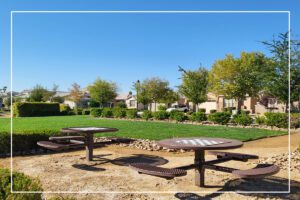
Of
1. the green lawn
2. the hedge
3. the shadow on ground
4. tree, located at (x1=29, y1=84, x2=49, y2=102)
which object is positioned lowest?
the shadow on ground

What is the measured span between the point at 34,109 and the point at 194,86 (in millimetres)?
18386

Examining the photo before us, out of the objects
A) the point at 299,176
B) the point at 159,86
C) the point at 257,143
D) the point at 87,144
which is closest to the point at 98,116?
the point at 159,86

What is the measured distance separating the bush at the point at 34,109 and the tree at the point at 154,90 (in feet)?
42.2

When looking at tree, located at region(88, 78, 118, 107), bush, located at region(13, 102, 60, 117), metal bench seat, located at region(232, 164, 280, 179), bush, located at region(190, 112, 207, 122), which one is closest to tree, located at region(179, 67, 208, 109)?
bush, located at region(190, 112, 207, 122)

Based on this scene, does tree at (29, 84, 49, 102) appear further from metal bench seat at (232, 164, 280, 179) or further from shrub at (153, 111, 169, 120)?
metal bench seat at (232, 164, 280, 179)

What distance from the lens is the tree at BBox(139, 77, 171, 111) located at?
49219 millimetres

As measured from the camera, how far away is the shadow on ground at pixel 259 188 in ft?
18.9

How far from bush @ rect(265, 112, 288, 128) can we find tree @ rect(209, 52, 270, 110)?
57.1ft

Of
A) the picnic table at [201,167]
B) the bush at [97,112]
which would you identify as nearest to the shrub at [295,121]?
the picnic table at [201,167]

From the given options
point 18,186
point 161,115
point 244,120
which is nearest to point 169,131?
point 244,120

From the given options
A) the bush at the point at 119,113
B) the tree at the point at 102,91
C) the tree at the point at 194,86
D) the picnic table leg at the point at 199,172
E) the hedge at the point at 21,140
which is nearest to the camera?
the picnic table leg at the point at 199,172

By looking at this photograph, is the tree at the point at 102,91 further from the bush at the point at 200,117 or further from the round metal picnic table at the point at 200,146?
the round metal picnic table at the point at 200,146

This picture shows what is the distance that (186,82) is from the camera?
126ft

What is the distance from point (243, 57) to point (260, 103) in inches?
402
